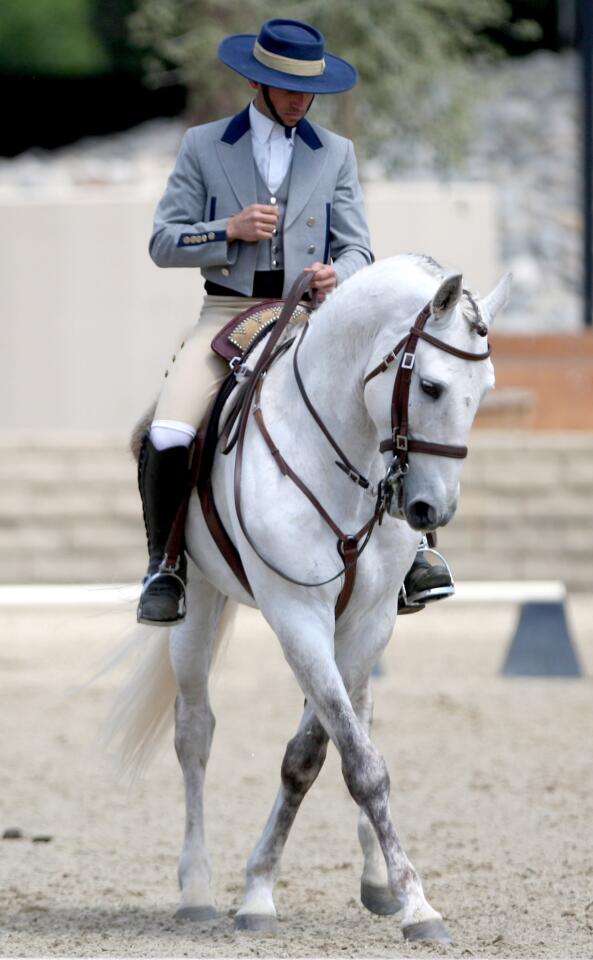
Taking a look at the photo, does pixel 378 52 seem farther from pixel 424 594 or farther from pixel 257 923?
pixel 257 923

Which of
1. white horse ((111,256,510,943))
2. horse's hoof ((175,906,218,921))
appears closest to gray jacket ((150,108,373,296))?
white horse ((111,256,510,943))

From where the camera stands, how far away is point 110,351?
18609mm

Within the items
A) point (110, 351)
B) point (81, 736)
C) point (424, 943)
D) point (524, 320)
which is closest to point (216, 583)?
point (424, 943)

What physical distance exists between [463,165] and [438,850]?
14.8 m

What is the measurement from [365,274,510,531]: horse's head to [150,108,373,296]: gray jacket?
0.92 meters

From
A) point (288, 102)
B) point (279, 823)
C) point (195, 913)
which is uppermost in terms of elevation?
point (288, 102)

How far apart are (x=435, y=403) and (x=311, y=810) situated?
10.7 ft

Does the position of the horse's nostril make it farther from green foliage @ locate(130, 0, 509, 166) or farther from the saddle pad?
green foliage @ locate(130, 0, 509, 166)

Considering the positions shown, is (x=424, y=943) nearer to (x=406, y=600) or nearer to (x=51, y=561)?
(x=406, y=600)

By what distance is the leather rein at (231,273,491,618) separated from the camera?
478 cm

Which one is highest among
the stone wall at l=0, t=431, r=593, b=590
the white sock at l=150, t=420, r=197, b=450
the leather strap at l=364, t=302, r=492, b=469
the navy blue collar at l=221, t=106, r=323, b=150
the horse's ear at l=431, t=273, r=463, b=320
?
the navy blue collar at l=221, t=106, r=323, b=150

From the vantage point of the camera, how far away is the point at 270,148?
5754 millimetres

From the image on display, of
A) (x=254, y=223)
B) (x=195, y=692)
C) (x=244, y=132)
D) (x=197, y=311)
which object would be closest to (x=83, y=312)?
(x=197, y=311)

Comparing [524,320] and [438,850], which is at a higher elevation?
[438,850]
